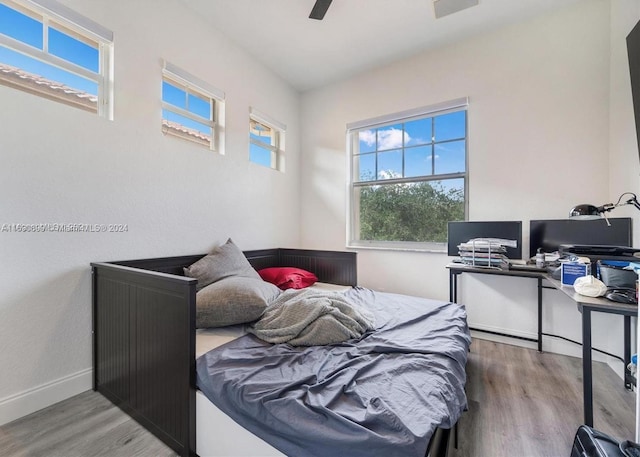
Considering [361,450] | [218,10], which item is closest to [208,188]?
[218,10]

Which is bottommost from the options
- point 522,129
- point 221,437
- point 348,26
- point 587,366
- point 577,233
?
point 221,437

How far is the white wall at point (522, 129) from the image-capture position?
2.31 meters

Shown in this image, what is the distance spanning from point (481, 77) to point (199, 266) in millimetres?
3193

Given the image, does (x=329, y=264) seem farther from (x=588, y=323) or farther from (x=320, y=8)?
(x=320, y=8)

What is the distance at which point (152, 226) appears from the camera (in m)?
2.15

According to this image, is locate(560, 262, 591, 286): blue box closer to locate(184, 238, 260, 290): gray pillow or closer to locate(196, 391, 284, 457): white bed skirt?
locate(196, 391, 284, 457): white bed skirt

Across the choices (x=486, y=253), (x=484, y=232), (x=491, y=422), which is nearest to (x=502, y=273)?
(x=486, y=253)

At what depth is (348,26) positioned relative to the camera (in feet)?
8.57

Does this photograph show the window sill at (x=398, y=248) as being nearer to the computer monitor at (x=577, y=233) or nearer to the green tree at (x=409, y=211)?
the green tree at (x=409, y=211)

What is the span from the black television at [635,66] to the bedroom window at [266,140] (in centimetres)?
305

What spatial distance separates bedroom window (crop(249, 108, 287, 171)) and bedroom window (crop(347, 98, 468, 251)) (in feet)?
2.98

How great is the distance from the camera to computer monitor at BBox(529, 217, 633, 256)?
1.99 metres

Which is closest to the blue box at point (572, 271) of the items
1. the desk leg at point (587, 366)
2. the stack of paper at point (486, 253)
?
the desk leg at point (587, 366)

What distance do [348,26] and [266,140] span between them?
4.86 ft
